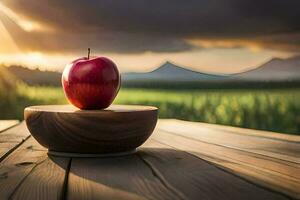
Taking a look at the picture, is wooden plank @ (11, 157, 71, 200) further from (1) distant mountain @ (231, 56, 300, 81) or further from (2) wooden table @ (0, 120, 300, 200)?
(1) distant mountain @ (231, 56, 300, 81)

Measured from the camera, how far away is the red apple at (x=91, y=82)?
1344 millimetres

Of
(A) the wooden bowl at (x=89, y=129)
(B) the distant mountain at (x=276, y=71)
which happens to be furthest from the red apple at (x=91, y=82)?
(B) the distant mountain at (x=276, y=71)

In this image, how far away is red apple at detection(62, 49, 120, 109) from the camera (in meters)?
1.34

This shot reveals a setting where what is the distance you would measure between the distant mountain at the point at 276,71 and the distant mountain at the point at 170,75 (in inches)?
8.9

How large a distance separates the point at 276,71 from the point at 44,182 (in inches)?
109

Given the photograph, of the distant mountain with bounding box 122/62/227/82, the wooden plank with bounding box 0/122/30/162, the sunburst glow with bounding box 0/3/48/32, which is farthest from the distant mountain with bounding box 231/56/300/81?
the wooden plank with bounding box 0/122/30/162

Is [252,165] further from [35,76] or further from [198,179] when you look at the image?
[35,76]

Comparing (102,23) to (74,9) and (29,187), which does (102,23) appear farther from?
(29,187)

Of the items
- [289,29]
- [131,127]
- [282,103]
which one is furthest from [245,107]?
[131,127]

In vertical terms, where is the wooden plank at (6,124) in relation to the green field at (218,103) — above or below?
below

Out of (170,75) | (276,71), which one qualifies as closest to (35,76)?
(170,75)

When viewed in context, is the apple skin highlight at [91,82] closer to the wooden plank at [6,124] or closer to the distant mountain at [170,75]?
the wooden plank at [6,124]

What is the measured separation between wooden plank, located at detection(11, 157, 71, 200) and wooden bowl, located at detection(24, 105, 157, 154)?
0.25 feet

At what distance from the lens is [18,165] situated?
1.10m
